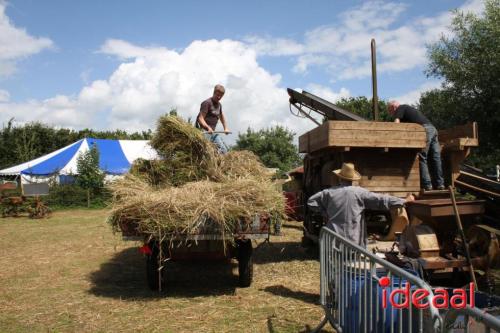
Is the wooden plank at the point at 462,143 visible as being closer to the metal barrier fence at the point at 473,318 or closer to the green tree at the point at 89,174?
the metal barrier fence at the point at 473,318

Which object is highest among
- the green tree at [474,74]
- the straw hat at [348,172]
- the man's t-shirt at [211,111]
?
the green tree at [474,74]

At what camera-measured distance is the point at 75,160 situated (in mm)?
24609

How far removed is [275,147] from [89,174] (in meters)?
31.4

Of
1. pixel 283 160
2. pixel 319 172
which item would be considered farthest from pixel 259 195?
pixel 283 160

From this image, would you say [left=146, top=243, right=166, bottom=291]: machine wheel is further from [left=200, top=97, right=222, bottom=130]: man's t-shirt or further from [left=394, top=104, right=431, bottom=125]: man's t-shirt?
[left=394, top=104, right=431, bottom=125]: man's t-shirt

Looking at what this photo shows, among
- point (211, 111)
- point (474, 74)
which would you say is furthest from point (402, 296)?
point (474, 74)

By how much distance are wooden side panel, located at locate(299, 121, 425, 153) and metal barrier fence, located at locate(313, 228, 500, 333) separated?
2.65 m

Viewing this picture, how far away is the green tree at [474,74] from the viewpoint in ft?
46.8

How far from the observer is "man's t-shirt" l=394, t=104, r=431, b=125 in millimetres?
6914

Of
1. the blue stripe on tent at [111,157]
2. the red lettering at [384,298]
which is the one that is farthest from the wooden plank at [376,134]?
the blue stripe on tent at [111,157]

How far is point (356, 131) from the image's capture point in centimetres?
661

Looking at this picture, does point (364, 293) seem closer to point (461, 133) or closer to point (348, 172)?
point (348, 172)

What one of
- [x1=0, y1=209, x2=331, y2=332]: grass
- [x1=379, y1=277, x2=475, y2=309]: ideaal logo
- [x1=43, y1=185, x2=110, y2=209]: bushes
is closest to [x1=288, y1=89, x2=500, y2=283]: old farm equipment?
[x1=0, y1=209, x2=331, y2=332]: grass

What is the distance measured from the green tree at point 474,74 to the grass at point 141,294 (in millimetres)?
10020
